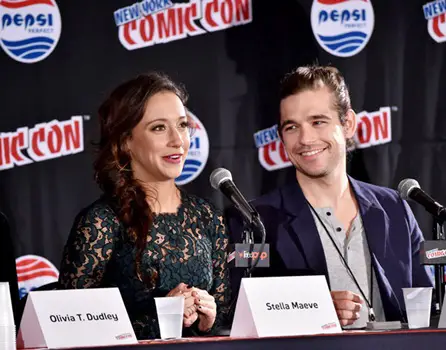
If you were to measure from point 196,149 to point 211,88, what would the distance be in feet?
1.11

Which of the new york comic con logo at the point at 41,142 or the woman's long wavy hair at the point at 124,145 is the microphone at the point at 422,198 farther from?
the new york comic con logo at the point at 41,142

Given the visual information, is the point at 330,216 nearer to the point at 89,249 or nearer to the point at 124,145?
the point at 124,145

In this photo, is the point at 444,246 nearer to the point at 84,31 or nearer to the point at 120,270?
Result: the point at 120,270

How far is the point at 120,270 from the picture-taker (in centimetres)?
329

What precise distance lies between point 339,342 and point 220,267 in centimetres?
121

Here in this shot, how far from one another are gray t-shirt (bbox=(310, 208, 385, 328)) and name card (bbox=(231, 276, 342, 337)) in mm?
933

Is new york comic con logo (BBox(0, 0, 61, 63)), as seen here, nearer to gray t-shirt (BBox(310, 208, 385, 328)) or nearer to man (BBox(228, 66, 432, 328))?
man (BBox(228, 66, 432, 328))

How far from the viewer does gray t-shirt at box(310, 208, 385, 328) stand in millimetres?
3571

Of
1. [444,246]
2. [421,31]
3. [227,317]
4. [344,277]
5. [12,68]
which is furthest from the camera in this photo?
[421,31]

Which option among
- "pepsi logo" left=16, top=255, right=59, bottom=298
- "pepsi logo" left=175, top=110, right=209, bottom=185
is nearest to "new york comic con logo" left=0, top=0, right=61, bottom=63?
"pepsi logo" left=175, top=110, right=209, bottom=185

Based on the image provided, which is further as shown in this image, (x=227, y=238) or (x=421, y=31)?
(x=421, y=31)

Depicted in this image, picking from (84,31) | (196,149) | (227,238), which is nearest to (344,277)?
(227,238)

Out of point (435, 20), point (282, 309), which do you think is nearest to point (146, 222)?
point (282, 309)

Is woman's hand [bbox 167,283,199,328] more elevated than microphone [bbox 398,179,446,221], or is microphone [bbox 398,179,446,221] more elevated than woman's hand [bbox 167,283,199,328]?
microphone [bbox 398,179,446,221]
